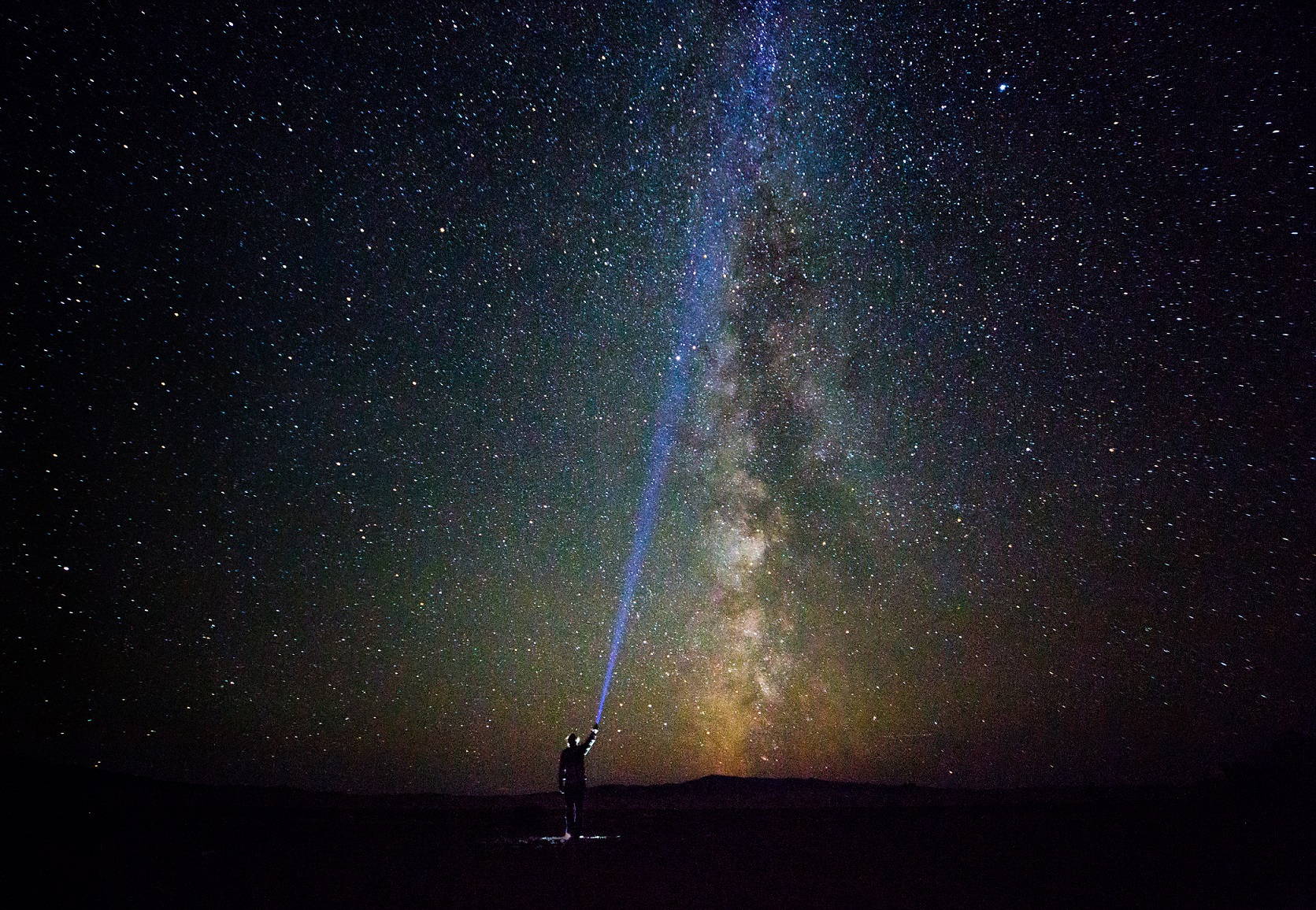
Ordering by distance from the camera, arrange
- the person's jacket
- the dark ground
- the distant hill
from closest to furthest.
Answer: the dark ground, the person's jacket, the distant hill

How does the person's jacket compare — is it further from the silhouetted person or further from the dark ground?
the dark ground

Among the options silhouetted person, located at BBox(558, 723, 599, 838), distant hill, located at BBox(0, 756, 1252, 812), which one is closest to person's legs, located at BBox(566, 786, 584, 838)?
silhouetted person, located at BBox(558, 723, 599, 838)

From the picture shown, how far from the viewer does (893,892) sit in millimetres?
5164

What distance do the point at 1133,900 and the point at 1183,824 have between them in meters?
8.73

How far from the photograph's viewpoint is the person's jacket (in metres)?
8.84

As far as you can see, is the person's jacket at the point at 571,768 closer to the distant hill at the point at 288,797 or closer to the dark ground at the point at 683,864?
the dark ground at the point at 683,864

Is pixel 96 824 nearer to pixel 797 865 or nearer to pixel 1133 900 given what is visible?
pixel 797 865

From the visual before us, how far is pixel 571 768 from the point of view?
29.1ft

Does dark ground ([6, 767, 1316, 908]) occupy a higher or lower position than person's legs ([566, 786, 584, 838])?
lower

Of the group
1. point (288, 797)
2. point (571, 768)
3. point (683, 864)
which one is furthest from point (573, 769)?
point (288, 797)

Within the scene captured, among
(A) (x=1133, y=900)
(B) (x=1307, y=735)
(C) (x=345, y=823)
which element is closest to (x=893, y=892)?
(A) (x=1133, y=900)

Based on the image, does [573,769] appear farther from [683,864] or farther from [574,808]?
[683,864]

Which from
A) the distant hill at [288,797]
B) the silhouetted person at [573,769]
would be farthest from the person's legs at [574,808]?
the distant hill at [288,797]

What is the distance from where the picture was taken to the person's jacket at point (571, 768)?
8.84 meters
